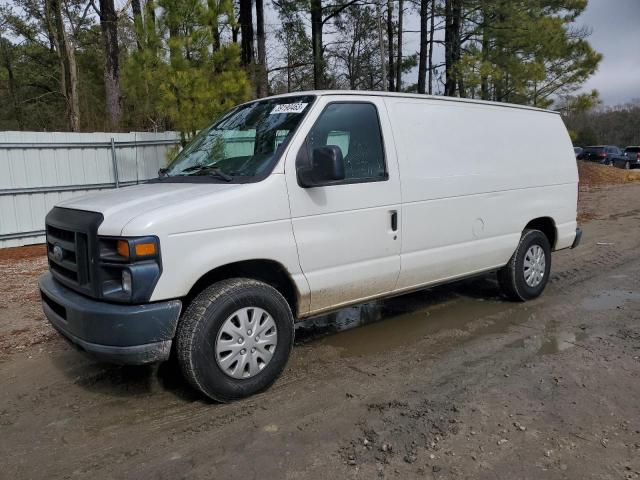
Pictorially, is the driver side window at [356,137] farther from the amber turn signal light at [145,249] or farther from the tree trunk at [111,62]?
the tree trunk at [111,62]

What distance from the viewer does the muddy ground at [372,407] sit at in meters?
3.01

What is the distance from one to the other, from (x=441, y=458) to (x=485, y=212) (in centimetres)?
290

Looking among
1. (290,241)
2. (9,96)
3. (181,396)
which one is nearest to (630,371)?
(290,241)

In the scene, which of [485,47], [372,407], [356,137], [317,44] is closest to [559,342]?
[372,407]

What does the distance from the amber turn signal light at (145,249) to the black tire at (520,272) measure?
398 centimetres

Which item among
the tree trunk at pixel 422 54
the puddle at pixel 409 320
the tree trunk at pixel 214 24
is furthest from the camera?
the tree trunk at pixel 422 54

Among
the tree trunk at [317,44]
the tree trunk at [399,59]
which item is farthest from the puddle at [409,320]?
the tree trunk at [399,59]

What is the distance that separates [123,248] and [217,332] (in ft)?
2.63

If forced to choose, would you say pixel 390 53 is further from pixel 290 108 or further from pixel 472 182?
pixel 290 108

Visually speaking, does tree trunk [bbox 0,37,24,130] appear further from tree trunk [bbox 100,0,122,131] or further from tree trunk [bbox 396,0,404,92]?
tree trunk [bbox 396,0,404,92]

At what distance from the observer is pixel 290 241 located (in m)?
3.89

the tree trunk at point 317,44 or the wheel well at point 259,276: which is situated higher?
the tree trunk at point 317,44

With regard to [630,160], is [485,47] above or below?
above

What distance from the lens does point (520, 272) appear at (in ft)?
19.3
